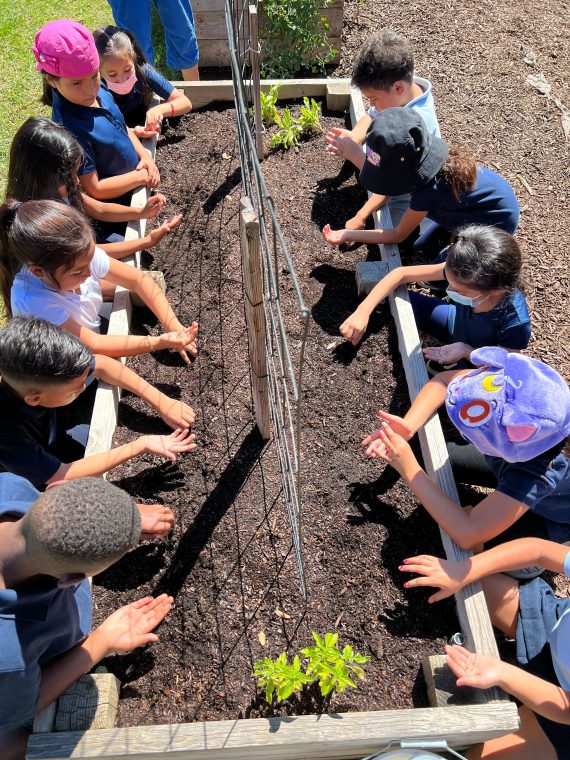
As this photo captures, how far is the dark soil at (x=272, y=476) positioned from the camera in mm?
2184

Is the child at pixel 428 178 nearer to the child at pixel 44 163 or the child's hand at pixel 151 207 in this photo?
the child's hand at pixel 151 207

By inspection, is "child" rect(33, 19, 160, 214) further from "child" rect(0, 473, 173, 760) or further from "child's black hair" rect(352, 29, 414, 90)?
"child" rect(0, 473, 173, 760)

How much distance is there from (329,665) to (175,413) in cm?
120

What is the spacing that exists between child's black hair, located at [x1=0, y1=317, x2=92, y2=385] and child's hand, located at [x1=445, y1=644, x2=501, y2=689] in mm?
1610

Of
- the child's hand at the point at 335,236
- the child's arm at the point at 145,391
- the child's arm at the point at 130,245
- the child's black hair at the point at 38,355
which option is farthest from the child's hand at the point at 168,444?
the child's hand at the point at 335,236

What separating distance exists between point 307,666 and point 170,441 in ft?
3.30

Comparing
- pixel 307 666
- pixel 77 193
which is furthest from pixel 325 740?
pixel 77 193

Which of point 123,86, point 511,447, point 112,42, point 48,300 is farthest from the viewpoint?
point 123,86

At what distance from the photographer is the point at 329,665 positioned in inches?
78.0

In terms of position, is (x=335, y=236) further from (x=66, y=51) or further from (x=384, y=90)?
(x=66, y=51)

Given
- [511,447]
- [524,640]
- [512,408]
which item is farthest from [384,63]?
[524,640]

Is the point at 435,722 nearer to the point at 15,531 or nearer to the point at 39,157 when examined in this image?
the point at 15,531

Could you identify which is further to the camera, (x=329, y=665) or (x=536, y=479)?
(x=536, y=479)

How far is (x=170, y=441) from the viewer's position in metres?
2.46
